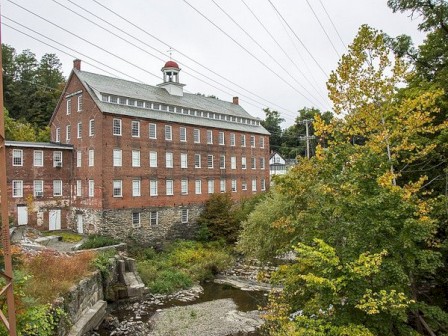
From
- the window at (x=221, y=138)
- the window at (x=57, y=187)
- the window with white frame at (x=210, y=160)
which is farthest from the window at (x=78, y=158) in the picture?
the window at (x=221, y=138)

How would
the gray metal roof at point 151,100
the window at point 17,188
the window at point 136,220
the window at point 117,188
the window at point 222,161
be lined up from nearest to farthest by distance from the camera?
the window at point 17,188 < the window at point 117,188 < the gray metal roof at point 151,100 < the window at point 136,220 < the window at point 222,161

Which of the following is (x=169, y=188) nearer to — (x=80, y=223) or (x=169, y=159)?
(x=169, y=159)

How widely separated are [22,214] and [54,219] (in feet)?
9.25

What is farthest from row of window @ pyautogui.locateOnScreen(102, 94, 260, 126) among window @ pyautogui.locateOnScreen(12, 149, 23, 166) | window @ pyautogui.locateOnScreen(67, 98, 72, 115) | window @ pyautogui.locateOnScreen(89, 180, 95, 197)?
window @ pyautogui.locateOnScreen(12, 149, 23, 166)

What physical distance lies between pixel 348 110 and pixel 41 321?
954 cm

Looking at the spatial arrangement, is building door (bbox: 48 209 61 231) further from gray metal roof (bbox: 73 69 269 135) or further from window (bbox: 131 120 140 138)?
gray metal roof (bbox: 73 69 269 135)

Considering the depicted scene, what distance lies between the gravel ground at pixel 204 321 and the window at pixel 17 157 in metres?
18.3

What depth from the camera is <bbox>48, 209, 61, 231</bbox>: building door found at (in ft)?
102

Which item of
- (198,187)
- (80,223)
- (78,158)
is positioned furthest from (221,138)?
(80,223)

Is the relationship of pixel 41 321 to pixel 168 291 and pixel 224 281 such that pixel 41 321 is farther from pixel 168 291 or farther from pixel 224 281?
pixel 224 281

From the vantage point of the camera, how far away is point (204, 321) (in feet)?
61.2

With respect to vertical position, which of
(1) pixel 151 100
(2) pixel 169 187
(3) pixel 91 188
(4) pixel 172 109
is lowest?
(2) pixel 169 187

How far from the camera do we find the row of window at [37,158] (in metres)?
29.2

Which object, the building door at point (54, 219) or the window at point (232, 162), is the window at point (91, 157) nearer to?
the building door at point (54, 219)
